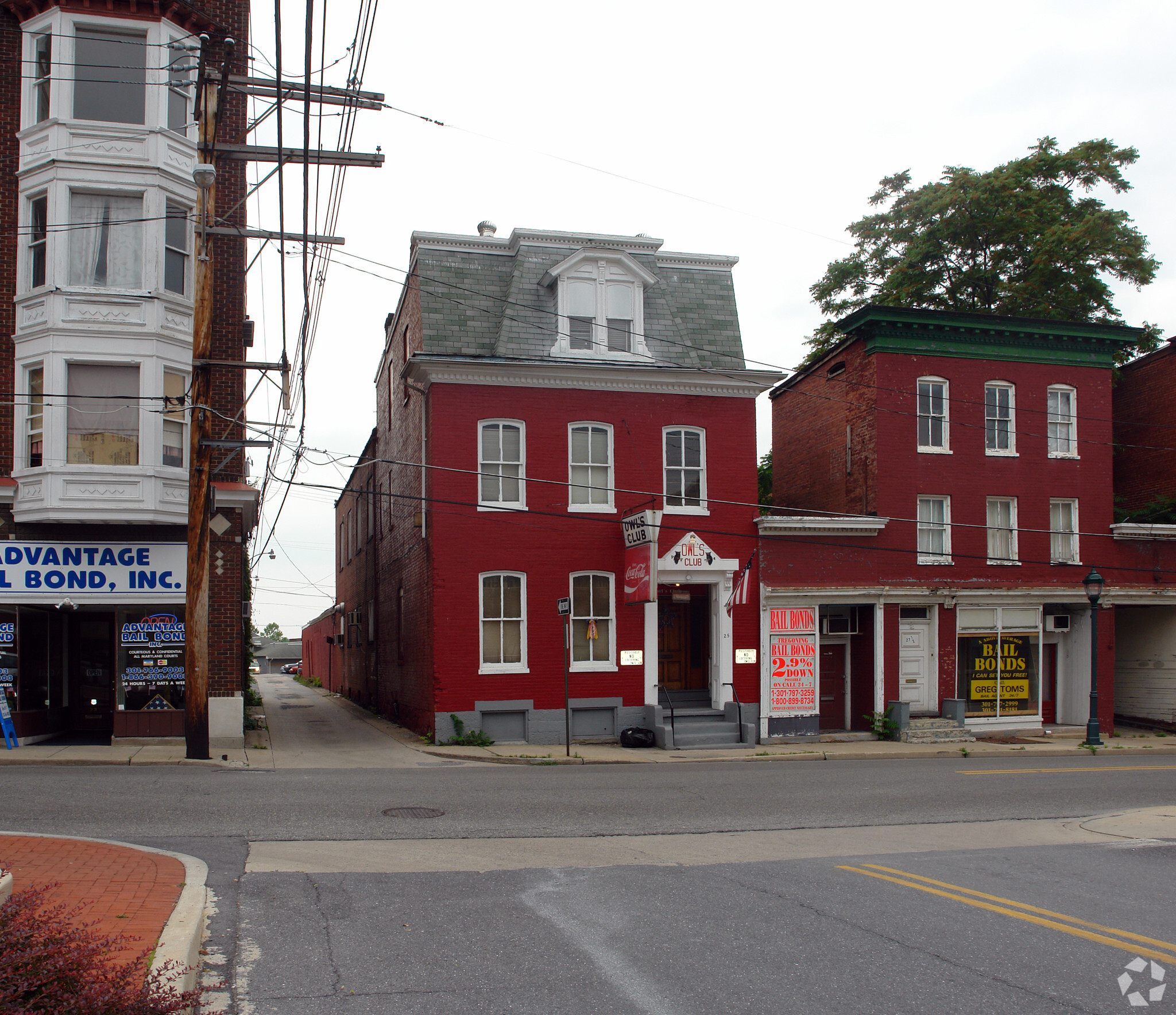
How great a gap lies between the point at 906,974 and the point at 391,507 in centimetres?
2429

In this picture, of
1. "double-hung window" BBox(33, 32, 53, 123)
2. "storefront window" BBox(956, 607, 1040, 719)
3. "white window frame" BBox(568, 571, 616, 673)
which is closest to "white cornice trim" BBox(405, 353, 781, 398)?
"white window frame" BBox(568, 571, 616, 673)

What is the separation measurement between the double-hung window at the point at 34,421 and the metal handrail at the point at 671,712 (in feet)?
44.2

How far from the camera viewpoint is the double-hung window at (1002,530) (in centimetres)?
2589

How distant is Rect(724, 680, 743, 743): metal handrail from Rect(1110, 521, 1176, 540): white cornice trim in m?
11.3

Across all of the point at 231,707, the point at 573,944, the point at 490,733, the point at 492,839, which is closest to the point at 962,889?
the point at 573,944

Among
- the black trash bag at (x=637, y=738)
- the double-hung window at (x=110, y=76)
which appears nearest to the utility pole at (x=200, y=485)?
the double-hung window at (x=110, y=76)

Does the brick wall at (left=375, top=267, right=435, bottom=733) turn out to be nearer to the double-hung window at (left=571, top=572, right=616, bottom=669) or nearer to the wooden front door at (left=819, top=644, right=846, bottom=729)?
the double-hung window at (left=571, top=572, right=616, bottom=669)

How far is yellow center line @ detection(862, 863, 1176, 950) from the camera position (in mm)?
7641

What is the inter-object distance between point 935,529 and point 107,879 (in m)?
21.6

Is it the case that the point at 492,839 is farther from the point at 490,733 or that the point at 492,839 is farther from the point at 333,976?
the point at 490,733

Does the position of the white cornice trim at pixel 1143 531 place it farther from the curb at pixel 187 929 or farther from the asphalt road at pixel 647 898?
the curb at pixel 187 929

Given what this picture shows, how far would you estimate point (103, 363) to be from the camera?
1981cm

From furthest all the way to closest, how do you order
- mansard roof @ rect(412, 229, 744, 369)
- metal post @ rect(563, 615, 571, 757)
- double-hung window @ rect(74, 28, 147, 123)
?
mansard roof @ rect(412, 229, 744, 369), metal post @ rect(563, 615, 571, 757), double-hung window @ rect(74, 28, 147, 123)

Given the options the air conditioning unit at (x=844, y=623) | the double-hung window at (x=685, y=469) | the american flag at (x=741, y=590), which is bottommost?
the air conditioning unit at (x=844, y=623)
